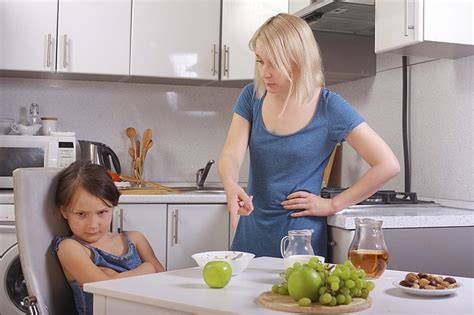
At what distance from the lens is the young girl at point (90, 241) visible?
6.08ft

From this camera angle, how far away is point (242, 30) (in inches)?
138

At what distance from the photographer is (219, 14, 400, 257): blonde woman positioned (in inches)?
77.3

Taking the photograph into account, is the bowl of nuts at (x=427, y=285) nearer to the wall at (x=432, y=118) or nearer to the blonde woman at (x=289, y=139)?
the blonde woman at (x=289, y=139)

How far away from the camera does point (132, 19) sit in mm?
3438

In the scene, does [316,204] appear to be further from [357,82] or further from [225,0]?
[225,0]

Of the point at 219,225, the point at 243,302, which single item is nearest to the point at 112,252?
the point at 243,302

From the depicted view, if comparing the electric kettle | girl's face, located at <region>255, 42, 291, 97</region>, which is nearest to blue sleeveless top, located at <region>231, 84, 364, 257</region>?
girl's face, located at <region>255, 42, 291, 97</region>

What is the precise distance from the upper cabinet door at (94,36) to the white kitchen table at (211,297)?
80.0 inches

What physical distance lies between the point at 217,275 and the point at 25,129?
2.32 meters

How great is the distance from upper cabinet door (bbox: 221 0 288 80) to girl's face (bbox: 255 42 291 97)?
4.90 ft

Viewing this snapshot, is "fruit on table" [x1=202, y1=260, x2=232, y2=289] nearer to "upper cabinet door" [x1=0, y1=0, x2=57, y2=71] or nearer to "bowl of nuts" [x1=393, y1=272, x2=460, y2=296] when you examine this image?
"bowl of nuts" [x1=393, y1=272, x2=460, y2=296]

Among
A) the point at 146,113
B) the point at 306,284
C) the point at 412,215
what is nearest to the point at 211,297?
the point at 306,284

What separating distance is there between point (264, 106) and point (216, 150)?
1.89 m

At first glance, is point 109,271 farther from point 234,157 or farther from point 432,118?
point 432,118
